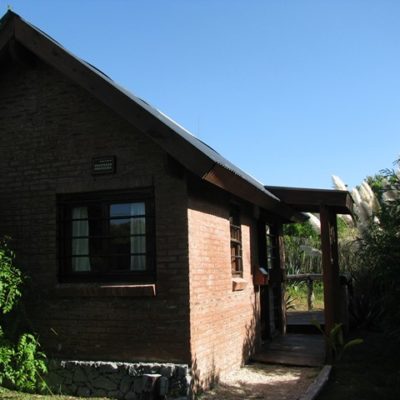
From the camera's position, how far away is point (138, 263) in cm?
713

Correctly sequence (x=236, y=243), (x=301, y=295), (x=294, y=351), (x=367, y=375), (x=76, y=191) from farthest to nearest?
(x=301, y=295)
(x=294, y=351)
(x=236, y=243)
(x=367, y=375)
(x=76, y=191)

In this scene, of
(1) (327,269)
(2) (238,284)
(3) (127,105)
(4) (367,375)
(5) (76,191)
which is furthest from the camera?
(1) (327,269)

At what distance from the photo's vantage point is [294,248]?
75.7 ft

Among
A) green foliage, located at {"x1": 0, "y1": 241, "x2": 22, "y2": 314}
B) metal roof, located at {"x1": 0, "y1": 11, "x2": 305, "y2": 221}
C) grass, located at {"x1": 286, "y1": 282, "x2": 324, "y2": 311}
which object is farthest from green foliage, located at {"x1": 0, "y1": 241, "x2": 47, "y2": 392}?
grass, located at {"x1": 286, "y1": 282, "x2": 324, "y2": 311}

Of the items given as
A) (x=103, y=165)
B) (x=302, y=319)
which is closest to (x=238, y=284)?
(x=103, y=165)

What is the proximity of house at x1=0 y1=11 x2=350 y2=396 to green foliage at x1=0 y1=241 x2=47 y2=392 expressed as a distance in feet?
1.16

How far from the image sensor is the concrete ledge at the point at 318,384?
259 inches

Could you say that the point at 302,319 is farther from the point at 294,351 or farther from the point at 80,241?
the point at 80,241

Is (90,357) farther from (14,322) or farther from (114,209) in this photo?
(114,209)

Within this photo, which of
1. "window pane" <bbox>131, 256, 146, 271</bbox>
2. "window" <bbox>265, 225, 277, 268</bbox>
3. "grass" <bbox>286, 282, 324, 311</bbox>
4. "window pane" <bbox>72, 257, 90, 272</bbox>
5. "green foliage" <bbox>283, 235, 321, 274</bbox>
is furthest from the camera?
"green foliage" <bbox>283, 235, 321, 274</bbox>

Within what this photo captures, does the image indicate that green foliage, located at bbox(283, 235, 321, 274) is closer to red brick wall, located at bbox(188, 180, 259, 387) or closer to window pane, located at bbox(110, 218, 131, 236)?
red brick wall, located at bbox(188, 180, 259, 387)

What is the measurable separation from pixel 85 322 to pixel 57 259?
39.6 inches

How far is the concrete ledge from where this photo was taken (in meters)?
6.57

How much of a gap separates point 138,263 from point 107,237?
0.58 m
